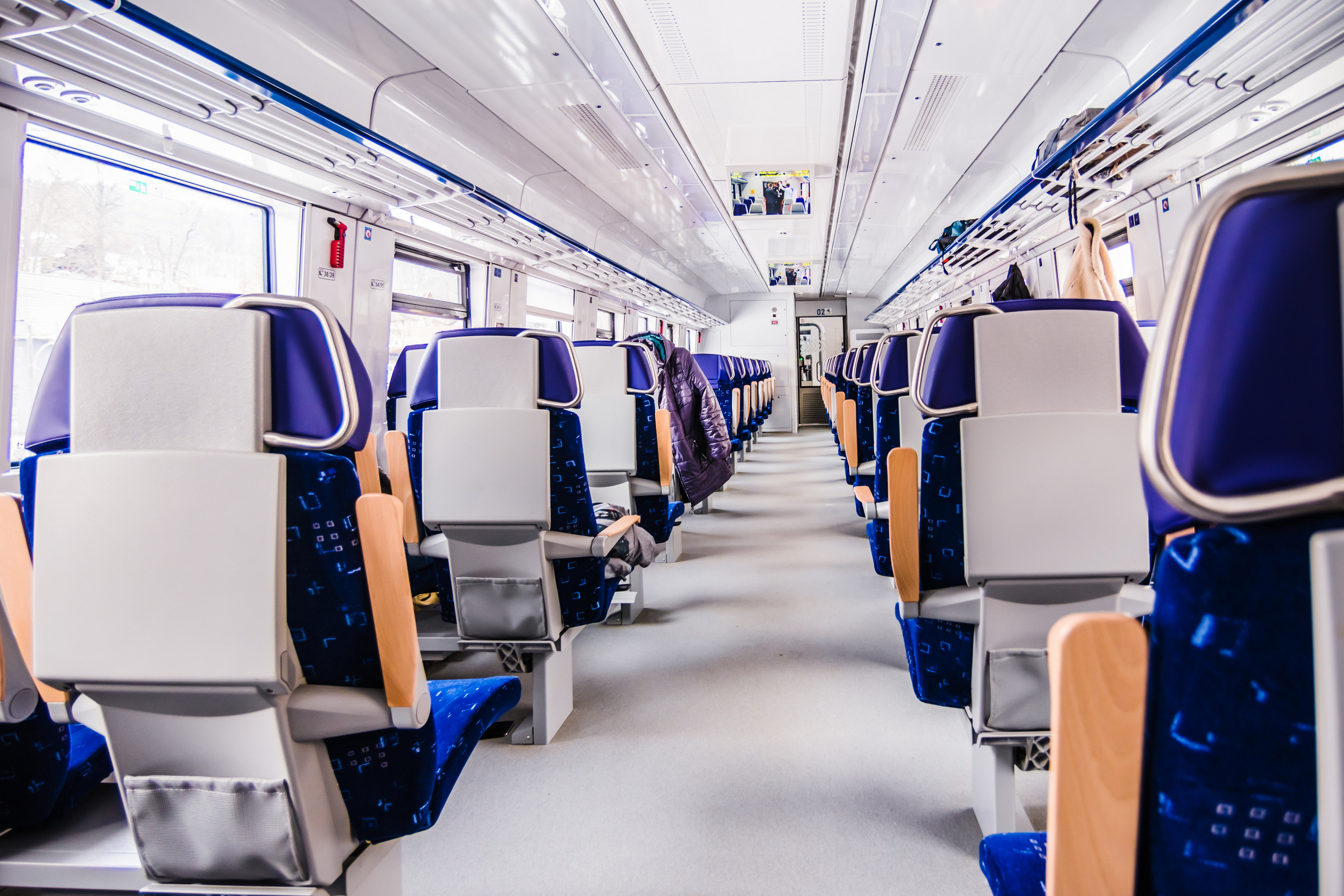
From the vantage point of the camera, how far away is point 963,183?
22.6 ft

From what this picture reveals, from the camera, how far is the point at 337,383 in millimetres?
1146

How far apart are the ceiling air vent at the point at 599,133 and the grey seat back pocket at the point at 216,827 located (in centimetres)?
455

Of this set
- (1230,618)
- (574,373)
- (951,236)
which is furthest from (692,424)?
(1230,618)

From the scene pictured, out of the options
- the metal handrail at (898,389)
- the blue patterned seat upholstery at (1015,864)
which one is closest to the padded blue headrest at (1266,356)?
the blue patterned seat upholstery at (1015,864)

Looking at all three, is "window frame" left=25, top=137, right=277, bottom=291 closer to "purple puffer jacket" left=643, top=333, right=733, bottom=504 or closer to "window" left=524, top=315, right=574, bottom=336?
"purple puffer jacket" left=643, top=333, right=733, bottom=504

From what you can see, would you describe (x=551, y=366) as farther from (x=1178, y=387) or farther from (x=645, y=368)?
(x=1178, y=387)

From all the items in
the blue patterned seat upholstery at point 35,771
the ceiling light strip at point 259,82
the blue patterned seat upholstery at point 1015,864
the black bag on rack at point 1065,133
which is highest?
the black bag on rack at point 1065,133

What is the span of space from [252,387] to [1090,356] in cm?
177

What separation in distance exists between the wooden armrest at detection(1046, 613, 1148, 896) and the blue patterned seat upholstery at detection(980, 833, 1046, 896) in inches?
10.1

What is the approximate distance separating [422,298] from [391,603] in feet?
15.4

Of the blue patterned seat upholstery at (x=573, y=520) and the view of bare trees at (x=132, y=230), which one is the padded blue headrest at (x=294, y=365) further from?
the view of bare trees at (x=132, y=230)

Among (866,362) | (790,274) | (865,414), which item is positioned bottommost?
(865,414)

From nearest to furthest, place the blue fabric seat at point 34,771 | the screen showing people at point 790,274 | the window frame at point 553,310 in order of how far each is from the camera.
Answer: the blue fabric seat at point 34,771, the window frame at point 553,310, the screen showing people at point 790,274

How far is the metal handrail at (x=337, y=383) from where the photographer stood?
1.14m
